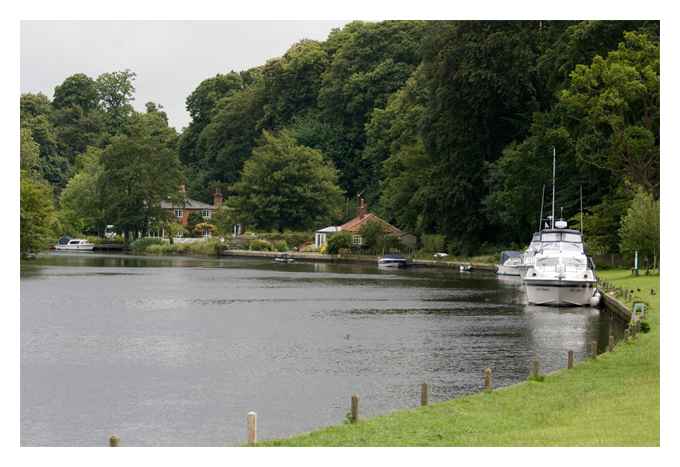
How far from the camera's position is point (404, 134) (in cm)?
10838

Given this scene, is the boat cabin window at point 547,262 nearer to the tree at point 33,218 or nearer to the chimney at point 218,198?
the tree at point 33,218

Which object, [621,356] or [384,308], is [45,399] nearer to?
[621,356]

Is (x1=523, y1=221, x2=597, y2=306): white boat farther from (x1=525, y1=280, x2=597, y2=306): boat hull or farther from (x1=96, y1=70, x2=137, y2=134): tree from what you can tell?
(x1=96, y1=70, x2=137, y2=134): tree

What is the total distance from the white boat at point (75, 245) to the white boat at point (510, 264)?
72.2 meters

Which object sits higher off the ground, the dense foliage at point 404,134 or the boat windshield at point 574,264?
the dense foliage at point 404,134

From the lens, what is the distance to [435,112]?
9038 cm

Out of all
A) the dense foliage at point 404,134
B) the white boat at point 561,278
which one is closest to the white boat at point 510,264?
the dense foliage at point 404,134

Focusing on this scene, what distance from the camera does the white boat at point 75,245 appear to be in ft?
457

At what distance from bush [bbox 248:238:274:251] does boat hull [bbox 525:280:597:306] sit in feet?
235

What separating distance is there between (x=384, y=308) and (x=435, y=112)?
3824 centimetres

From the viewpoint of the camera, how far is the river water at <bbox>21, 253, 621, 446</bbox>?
26312 mm

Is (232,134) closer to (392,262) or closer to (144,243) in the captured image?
(144,243)

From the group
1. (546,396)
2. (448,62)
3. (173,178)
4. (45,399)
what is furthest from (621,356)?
(173,178)
